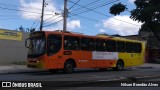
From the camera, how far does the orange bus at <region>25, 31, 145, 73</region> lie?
83.3 ft

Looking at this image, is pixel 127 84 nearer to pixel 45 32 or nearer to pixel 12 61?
pixel 45 32

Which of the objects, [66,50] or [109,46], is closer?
[66,50]

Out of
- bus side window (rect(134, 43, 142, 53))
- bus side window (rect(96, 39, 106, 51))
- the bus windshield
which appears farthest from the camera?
bus side window (rect(134, 43, 142, 53))

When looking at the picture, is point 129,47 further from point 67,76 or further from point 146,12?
point 67,76

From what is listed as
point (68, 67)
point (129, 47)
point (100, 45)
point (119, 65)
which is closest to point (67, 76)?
point (68, 67)

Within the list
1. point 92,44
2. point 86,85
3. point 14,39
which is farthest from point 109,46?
point 86,85

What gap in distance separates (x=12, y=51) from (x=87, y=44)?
12051 mm

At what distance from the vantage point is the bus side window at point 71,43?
87.0ft

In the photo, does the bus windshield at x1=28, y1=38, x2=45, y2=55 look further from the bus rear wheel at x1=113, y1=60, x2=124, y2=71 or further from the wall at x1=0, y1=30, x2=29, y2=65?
the wall at x1=0, y1=30, x2=29, y2=65

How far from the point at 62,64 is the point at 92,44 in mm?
3971

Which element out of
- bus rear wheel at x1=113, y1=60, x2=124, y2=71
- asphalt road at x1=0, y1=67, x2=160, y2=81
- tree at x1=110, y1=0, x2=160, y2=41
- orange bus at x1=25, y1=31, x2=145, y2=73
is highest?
tree at x1=110, y1=0, x2=160, y2=41

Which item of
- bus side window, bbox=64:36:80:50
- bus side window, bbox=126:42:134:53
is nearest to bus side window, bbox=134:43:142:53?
bus side window, bbox=126:42:134:53

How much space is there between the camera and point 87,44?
1133 inches

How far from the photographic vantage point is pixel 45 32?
83.2 ft
